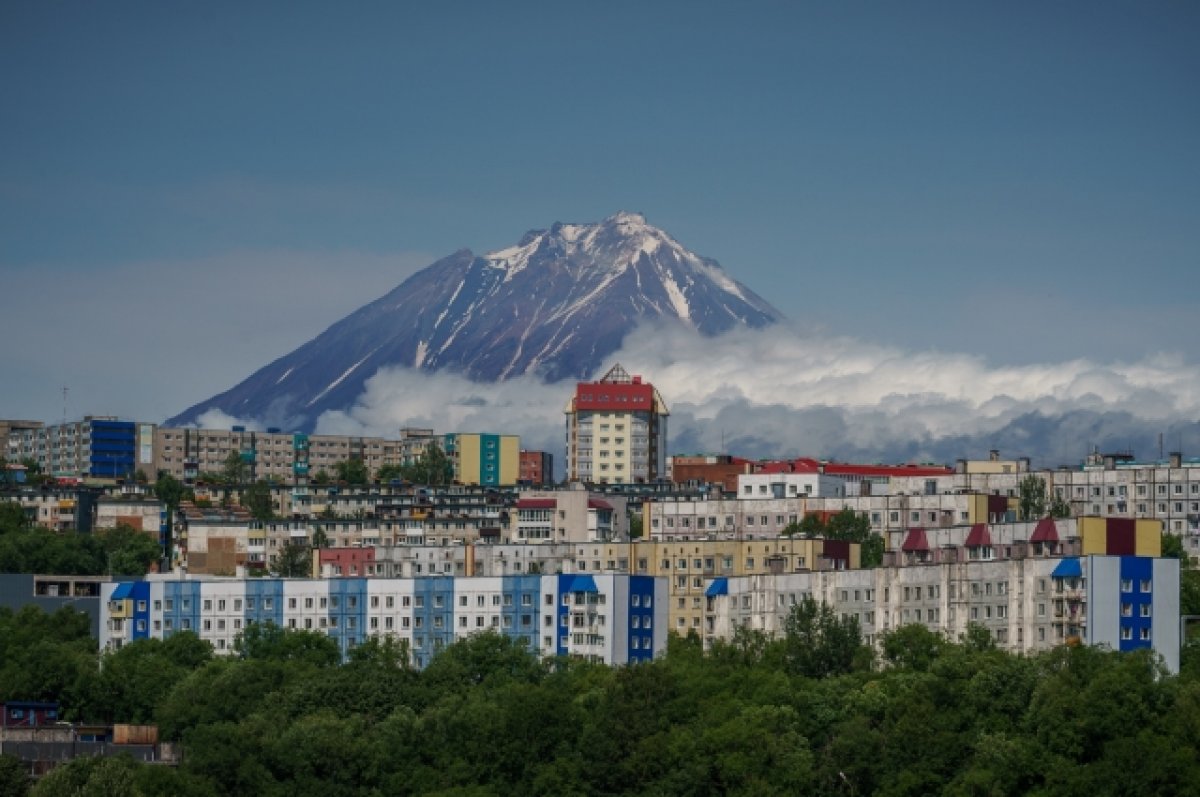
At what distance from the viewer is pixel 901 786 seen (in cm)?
9406

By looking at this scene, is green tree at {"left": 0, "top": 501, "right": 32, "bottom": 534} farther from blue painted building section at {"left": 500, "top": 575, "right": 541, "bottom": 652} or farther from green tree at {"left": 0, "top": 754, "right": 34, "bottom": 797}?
green tree at {"left": 0, "top": 754, "right": 34, "bottom": 797}

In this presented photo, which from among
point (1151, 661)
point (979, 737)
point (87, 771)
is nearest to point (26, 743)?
point (87, 771)

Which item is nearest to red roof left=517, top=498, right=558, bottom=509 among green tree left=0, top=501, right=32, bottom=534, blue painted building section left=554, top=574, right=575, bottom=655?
green tree left=0, top=501, right=32, bottom=534

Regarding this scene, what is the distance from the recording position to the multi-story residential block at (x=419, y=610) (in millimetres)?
124688

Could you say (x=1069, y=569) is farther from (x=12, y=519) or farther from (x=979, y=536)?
(x=12, y=519)

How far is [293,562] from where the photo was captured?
17100 centimetres

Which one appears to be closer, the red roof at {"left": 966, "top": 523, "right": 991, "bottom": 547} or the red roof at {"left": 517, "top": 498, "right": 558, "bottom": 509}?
the red roof at {"left": 966, "top": 523, "right": 991, "bottom": 547}

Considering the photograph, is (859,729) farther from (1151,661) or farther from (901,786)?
(1151,661)

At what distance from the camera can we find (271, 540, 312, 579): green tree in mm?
167875

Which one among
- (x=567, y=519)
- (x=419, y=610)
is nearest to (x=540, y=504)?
(x=567, y=519)

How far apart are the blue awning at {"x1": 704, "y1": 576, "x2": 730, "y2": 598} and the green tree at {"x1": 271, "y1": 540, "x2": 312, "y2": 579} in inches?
1592

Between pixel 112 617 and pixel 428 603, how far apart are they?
19.7 m

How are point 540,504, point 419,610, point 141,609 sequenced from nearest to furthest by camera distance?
point 419,610
point 141,609
point 540,504

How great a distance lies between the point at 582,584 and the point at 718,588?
30.7 ft
